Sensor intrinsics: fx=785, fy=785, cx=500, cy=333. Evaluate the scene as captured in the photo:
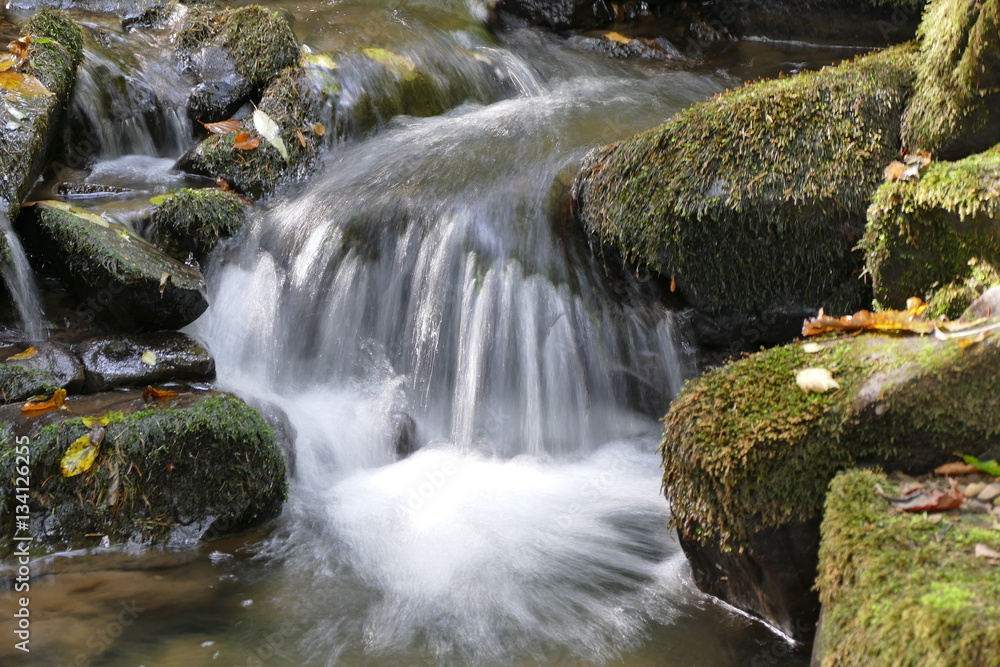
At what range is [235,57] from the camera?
694cm

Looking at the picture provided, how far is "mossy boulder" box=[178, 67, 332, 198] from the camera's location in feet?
20.2

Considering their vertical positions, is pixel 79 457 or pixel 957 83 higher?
pixel 957 83

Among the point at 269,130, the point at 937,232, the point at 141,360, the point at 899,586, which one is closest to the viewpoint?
the point at 899,586

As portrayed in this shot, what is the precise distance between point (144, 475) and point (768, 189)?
3449 mm

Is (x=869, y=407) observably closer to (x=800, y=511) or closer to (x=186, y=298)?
(x=800, y=511)

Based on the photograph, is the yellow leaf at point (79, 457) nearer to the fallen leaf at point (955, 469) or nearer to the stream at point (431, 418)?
the stream at point (431, 418)

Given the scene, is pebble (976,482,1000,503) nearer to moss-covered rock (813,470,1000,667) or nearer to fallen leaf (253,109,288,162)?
moss-covered rock (813,470,1000,667)

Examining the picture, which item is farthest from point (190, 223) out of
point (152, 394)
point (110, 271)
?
point (152, 394)

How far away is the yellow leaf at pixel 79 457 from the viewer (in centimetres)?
369

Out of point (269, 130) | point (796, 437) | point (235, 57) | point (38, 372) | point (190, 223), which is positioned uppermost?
point (235, 57)

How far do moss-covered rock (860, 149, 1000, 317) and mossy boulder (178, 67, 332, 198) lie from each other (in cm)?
435

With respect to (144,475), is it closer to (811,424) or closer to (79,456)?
(79,456)

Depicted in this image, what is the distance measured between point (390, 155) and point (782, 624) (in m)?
4.56

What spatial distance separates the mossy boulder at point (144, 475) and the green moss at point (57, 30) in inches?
145
